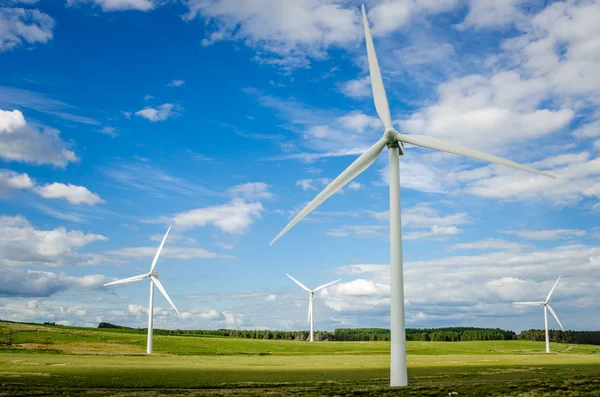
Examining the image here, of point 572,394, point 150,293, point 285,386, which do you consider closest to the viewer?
point 572,394

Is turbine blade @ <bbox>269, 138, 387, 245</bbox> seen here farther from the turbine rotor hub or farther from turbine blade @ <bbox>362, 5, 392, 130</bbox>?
turbine blade @ <bbox>362, 5, 392, 130</bbox>

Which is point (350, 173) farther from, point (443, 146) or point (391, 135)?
point (443, 146)

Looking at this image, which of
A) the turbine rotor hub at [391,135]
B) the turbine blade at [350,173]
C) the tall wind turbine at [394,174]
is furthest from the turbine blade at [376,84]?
the turbine blade at [350,173]

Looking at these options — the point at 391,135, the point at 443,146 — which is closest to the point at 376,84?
the point at 391,135

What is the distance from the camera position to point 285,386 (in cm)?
3966

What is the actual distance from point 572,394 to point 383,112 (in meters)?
23.5

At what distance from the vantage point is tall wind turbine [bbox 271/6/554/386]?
117ft

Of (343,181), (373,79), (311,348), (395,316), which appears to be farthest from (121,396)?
(311,348)

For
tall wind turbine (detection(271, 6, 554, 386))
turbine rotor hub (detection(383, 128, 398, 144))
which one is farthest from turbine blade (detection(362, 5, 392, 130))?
turbine rotor hub (detection(383, 128, 398, 144))

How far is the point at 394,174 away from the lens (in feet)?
131

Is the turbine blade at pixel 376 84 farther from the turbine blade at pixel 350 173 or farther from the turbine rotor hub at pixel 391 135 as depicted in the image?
the turbine blade at pixel 350 173

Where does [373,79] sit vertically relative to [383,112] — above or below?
above

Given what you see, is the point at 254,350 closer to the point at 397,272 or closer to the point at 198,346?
the point at 198,346

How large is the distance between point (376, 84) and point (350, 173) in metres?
8.28
